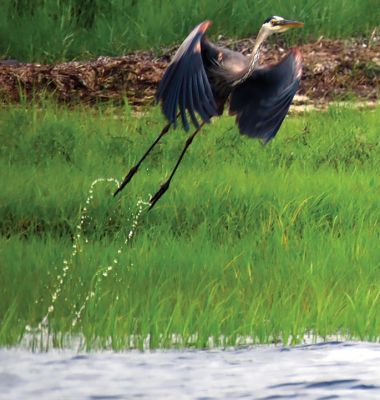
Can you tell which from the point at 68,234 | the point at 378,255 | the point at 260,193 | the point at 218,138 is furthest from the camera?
the point at 218,138

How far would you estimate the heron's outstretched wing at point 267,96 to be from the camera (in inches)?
284

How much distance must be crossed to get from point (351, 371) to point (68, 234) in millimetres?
2527

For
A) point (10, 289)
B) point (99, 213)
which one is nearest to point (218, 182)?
point (99, 213)

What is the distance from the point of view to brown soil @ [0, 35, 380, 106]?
10.9 meters

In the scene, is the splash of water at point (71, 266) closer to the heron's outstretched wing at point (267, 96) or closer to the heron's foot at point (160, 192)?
the heron's foot at point (160, 192)

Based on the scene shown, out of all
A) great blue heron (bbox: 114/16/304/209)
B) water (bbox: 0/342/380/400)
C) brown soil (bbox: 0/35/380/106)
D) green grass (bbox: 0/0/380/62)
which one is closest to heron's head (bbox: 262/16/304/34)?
great blue heron (bbox: 114/16/304/209)

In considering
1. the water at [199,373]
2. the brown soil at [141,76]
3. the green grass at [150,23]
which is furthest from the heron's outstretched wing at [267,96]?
the green grass at [150,23]

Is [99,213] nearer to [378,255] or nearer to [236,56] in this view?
[236,56]

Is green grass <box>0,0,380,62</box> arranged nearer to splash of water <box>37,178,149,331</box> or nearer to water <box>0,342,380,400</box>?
splash of water <box>37,178,149,331</box>

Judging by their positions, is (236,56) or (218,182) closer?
(236,56)

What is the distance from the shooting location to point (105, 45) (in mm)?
12445

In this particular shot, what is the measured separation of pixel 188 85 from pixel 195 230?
3.42 feet

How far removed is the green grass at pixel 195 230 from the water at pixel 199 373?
10cm

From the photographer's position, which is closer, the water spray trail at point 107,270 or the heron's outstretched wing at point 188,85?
the water spray trail at point 107,270
